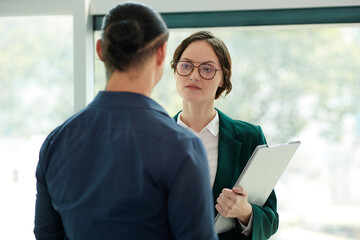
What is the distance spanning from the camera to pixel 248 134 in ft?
5.30

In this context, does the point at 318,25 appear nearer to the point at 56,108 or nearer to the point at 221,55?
the point at 221,55

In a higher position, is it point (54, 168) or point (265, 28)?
point (265, 28)

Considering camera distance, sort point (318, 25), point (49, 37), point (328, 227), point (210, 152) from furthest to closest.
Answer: point (49, 37) < point (328, 227) < point (318, 25) < point (210, 152)

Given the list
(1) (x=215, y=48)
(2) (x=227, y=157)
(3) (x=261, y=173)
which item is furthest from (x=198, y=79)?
(3) (x=261, y=173)

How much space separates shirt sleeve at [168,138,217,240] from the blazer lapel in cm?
63

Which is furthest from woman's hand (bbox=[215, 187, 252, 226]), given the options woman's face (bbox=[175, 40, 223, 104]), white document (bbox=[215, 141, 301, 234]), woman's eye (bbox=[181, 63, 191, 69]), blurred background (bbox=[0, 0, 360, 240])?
blurred background (bbox=[0, 0, 360, 240])

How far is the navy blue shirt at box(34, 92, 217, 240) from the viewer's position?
82cm

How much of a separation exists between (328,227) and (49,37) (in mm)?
2133

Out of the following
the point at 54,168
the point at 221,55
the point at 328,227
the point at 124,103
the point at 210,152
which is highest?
the point at 221,55

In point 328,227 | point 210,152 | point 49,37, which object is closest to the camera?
point 210,152

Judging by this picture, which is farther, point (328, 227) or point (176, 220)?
point (328, 227)

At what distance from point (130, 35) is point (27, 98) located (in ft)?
6.96

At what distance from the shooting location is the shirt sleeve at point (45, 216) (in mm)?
1012

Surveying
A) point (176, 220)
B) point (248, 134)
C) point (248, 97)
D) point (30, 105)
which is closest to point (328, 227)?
point (248, 97)
